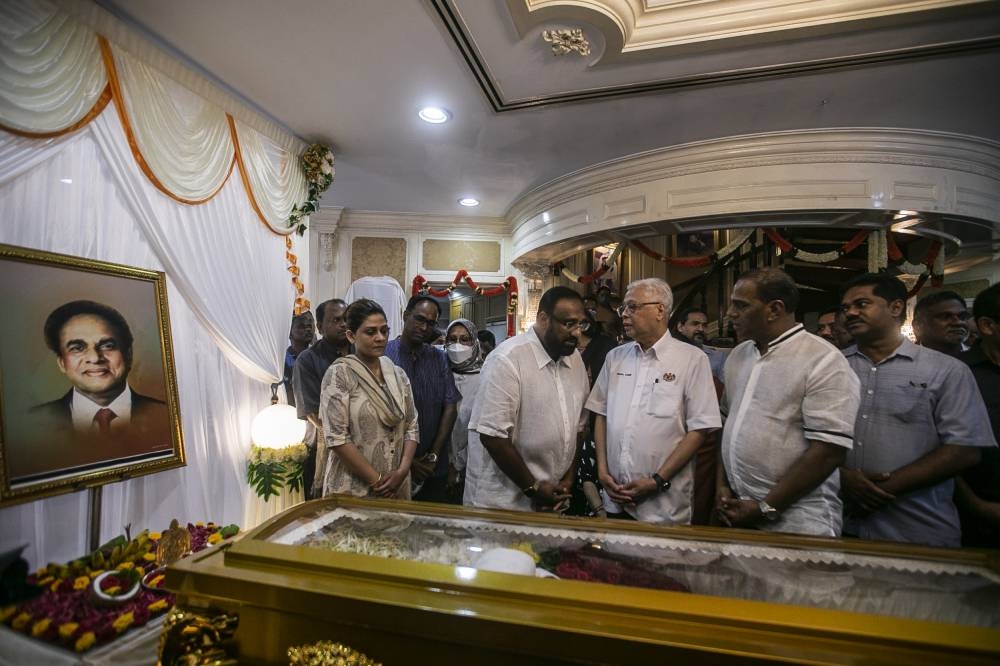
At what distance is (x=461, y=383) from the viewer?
3646mm

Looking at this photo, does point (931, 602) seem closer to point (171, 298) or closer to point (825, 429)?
point (825, 429)

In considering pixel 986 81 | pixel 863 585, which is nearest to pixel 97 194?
pixel 863 585

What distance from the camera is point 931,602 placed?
40.8 inches

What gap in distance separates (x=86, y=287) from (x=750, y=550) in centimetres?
299

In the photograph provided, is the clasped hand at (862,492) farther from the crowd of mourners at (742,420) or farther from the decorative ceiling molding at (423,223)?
the decorative ceiling molding at (423,223)

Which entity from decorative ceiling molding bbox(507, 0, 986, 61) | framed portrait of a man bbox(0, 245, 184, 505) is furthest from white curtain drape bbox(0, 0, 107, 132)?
decorative ceiling molding bbox(507, 0, 986, 61)

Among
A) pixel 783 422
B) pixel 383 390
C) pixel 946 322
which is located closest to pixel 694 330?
A: pixel 946 322

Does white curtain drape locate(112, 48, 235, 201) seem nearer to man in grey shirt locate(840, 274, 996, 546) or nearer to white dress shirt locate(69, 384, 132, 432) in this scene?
white dress shirt locate(69, 384, 132, 432)

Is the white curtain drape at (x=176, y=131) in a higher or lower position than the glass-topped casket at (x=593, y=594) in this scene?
higher

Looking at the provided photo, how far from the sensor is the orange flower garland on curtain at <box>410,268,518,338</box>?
6980 millimetres

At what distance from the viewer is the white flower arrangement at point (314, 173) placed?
4.24 m

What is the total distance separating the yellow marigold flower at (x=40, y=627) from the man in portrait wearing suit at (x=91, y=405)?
2.06 feet

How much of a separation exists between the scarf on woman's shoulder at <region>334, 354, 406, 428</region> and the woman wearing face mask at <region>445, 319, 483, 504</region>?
0.85 metres

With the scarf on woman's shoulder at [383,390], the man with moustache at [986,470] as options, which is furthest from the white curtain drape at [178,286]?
the man with moustache at [986,470]
